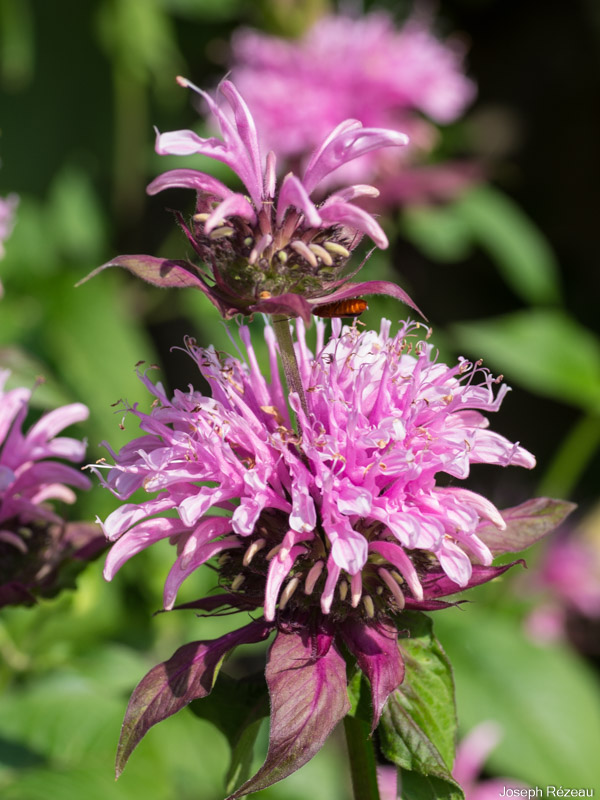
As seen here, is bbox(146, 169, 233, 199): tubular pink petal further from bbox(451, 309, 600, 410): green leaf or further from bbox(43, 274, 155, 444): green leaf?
bbox(451, 309, 600, 410): green leaf

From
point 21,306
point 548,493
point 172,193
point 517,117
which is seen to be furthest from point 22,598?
point 517,117

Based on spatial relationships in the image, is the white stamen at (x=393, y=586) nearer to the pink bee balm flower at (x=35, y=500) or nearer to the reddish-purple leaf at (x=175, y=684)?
the reddish-purple leaf at (x=175, y=684)

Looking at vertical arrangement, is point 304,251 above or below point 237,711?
above

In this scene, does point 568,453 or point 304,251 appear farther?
point 568,453

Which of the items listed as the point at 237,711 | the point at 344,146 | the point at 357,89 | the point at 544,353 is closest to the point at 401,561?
the point at 237,711

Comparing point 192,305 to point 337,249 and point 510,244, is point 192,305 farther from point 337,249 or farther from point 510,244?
point 337,249

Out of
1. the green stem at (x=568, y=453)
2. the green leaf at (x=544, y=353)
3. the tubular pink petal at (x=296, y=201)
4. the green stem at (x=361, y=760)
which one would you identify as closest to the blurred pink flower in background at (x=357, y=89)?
the green leaf at (x=544, y=353)
